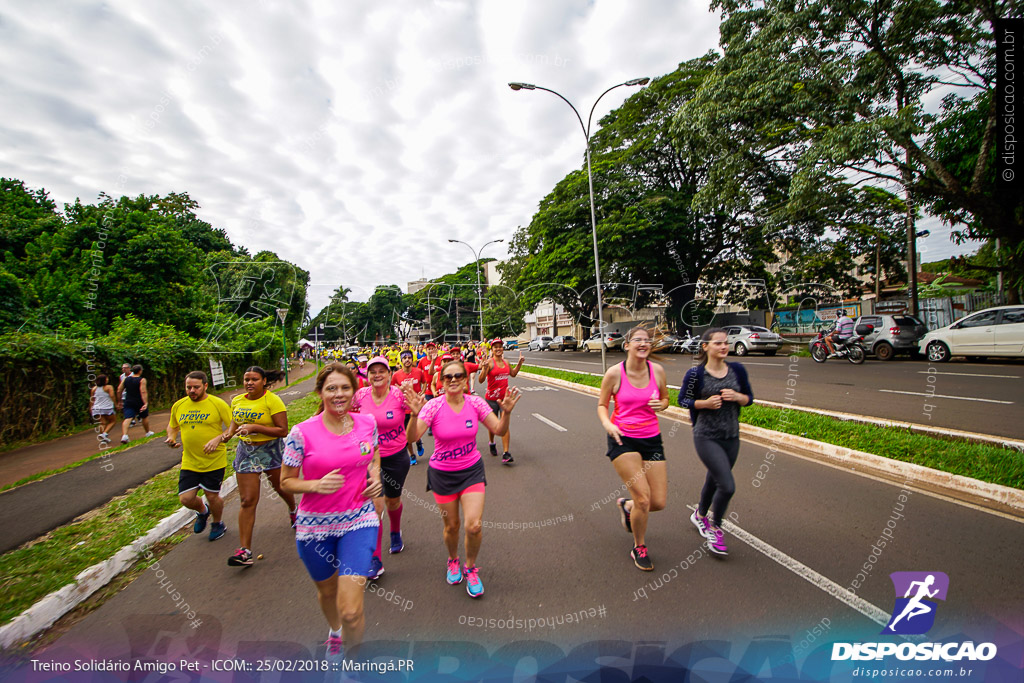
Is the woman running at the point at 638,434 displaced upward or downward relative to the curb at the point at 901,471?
upward

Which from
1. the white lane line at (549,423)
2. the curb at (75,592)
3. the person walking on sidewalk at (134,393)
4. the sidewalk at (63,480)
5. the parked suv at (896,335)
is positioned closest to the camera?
the curb at (75,592)

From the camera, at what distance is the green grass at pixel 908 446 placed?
4.72 metres

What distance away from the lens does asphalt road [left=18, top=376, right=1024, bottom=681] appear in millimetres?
2678

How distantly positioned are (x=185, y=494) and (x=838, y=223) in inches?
1049

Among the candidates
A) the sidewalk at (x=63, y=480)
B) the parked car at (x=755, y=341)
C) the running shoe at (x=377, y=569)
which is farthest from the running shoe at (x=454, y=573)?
the parked car at (x=755, y=341)

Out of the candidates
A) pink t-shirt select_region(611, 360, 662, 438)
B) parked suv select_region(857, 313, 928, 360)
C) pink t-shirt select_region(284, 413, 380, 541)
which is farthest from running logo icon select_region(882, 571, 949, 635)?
parked suv select_region(857, 313, 928, 360)

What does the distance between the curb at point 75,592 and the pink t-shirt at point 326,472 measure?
240 centimetres

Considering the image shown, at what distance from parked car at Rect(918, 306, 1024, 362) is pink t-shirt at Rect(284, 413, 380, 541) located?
57.3 ft

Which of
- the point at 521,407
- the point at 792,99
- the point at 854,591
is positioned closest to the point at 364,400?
the point at 854,591

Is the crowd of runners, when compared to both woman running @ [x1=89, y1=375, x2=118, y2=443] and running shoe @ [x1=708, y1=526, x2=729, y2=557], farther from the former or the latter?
woman running @ [x1=89, y1=375, x2=118, y2=443]

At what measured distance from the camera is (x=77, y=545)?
452 centimetres

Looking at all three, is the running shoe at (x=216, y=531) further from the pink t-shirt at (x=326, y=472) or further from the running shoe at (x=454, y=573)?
the pink t-shirt at (x=326, y=472)

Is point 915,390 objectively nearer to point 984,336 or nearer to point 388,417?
point 984,336

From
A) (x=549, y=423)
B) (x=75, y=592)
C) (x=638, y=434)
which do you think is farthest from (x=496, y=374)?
(x=75, y=592)
